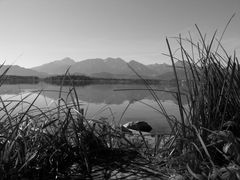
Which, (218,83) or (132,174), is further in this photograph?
(218,83)

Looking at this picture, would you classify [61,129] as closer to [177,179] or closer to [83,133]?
[83,133]

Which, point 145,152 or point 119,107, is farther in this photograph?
point 119,107

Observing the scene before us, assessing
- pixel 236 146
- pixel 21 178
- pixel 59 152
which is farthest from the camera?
pixel 59 152

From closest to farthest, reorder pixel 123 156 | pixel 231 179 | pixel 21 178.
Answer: pixel 231 179 < pixel 21 178 < pixel 123 156

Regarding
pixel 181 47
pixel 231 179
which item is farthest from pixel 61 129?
pixel 231 179

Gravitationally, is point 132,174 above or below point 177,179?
below

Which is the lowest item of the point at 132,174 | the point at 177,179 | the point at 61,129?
the point at 132,174

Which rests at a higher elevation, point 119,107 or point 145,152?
point 145,152

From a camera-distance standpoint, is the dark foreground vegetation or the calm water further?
the calm water

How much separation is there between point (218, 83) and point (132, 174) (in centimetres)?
107

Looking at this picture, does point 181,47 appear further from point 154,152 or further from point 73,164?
point 73,164

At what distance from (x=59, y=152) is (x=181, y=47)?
1.34 m

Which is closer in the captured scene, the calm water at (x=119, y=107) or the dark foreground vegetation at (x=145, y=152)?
the dark foreground vegetation at (x=145, y=152)

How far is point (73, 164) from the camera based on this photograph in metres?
1.85
